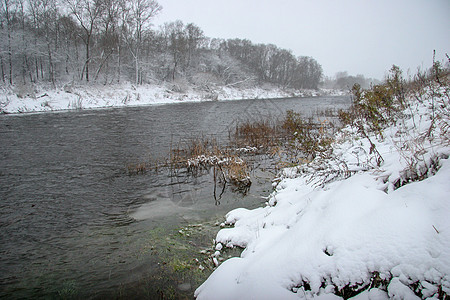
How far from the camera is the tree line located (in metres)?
29.2

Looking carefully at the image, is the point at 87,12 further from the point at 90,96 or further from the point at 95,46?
the point at 90,96

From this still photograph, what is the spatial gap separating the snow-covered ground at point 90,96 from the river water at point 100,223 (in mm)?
13616

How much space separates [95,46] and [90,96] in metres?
15.7

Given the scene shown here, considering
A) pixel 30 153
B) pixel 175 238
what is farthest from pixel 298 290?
pixel 30 153

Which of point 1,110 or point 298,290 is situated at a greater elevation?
point 1,110

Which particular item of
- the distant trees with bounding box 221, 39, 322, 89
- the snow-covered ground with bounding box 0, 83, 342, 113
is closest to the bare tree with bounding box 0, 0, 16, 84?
the snow-covered ground with bounding box 0, 83, 342, 113

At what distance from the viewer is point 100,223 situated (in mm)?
4824

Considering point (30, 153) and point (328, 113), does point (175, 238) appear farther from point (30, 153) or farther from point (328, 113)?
point (328, 113)

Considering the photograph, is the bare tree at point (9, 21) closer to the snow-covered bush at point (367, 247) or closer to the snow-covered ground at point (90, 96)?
the snow-covered ground at point (90, 96)

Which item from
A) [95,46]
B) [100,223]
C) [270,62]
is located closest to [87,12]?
[95,46]

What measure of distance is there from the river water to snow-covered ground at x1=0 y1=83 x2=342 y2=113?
44.7ft

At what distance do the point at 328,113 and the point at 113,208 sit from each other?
19043 mm

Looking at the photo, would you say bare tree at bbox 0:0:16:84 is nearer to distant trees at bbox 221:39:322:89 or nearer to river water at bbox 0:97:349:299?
river water at bbox 0:97:349:299

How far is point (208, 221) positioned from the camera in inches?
195
